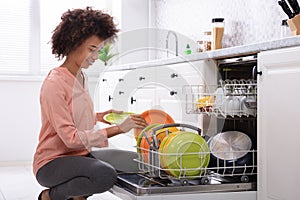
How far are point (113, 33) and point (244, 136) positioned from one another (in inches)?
29.1

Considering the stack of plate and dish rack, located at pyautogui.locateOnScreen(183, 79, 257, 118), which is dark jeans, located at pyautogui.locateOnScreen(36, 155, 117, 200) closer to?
the stack of plate

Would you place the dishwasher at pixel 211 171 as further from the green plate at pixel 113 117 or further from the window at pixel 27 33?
the window at pixel 27 33

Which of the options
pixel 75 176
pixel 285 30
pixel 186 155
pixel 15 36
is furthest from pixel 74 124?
pixel 15 36

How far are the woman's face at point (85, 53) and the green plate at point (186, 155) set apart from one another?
0.58m

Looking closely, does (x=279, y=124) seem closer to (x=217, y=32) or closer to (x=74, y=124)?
(x=74, y=124)

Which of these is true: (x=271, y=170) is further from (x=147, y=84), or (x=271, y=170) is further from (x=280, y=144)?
(x=147, y=84)

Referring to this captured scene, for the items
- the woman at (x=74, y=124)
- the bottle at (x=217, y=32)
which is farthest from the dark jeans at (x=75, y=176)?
the bottle at (x=217, y=32)

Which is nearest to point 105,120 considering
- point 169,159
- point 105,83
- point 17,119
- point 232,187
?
point 169,159

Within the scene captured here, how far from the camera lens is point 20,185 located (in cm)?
357

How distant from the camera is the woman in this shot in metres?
1.90

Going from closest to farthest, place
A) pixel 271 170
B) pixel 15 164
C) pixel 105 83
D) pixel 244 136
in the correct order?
pixel 271 170 < pixel 244 136 < pixel 105 83 < pixel 15 164

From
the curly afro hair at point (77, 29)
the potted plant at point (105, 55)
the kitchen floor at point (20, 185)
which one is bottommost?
the kitchen floor at point (20, 185)

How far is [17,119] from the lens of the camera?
4562 mm

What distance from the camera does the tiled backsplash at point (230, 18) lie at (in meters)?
2.84
